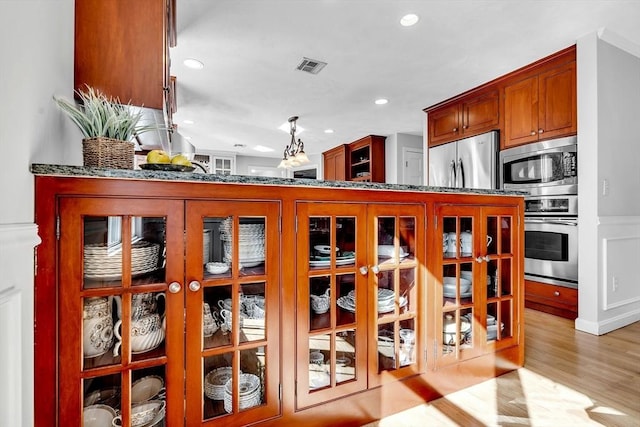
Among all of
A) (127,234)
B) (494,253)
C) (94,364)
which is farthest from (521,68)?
(94,364)

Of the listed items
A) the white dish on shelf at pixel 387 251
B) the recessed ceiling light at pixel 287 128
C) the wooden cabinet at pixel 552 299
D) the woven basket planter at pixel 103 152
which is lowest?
the wooden cabinet at pixel 552 299

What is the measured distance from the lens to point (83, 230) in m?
1.00

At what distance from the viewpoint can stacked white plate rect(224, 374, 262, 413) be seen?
47.8 inches

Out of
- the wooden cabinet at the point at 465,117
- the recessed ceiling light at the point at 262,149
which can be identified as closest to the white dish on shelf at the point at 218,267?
the wooden cabinet at the point at 465,117

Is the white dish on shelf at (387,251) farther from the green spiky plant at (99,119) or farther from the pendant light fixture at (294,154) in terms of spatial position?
the pendant light fixture at (294,154)

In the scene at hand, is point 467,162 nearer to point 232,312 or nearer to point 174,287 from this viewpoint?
point 232,312

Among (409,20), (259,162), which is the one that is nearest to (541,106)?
(409,20)

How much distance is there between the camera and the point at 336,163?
7305 millimetres

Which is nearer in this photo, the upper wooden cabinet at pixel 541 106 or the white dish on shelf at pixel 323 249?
the white dish on shelf at pixel 323 249

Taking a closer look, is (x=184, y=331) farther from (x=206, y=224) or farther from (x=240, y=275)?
(x=206, y=224)

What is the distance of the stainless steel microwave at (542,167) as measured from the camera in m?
2.81

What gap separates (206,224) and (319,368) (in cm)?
75

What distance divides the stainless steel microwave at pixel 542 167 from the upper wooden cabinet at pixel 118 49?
317cm

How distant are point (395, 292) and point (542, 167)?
2.41m
